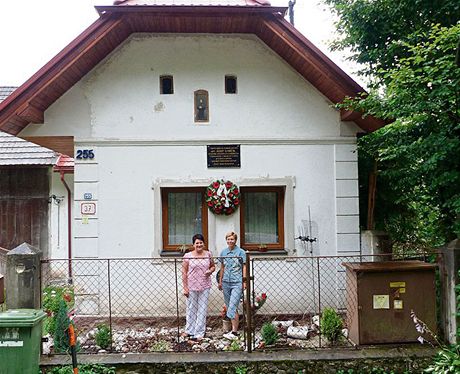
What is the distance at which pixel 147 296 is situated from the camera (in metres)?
7.68

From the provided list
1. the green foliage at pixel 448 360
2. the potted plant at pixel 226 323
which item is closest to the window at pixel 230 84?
the potted plant at pixel 226 323

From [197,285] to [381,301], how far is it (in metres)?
2.55

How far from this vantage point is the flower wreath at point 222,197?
25.1 ft

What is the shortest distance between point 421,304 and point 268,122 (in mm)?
3887

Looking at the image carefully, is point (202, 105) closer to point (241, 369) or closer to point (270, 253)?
point (270, 253)

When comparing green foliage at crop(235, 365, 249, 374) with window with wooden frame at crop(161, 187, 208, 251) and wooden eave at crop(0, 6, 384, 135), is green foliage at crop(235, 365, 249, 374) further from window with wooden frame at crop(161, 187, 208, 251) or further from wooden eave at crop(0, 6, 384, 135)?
wooden eave at crop(0, 6, 384, 135)

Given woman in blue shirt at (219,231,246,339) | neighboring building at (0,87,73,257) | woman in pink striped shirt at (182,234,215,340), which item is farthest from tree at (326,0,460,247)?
neighboring building at (0,87,73,257)

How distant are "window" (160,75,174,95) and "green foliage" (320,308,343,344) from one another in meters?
4.57

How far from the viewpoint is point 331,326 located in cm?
602

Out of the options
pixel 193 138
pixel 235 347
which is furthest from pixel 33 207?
pixel 235 347

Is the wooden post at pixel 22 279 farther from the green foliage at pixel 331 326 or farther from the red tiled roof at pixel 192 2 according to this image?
the red tiled roof at pixel 192 2

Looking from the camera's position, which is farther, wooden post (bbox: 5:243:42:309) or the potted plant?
the potted plant

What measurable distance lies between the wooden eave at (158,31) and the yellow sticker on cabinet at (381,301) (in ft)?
10.4

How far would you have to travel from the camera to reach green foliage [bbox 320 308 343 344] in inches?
237
